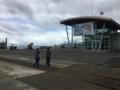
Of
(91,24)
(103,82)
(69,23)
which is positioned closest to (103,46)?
(91,24)

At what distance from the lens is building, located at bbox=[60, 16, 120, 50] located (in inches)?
1992

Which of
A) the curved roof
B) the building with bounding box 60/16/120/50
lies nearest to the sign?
the building with bounding box 60/16/120/50

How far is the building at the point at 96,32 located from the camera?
5059 cm

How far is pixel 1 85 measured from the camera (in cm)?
1173

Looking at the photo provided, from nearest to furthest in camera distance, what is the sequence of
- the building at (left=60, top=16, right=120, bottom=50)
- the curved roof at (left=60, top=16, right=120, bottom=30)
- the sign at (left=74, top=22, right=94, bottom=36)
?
the curved roof at (left=60, top=16, right=120, bottom=30) < the building at (left=60, top=16, right=120, bottom=50) < the sign at (left=74, top=22, right=94, bottom=36)

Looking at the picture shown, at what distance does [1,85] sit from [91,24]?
41.9 metres

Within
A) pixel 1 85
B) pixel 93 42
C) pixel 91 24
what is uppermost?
pixel 91 24

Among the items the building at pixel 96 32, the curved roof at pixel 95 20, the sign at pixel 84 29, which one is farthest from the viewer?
the sign at pixel 84 29

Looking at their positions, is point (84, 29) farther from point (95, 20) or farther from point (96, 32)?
point (95, 20)

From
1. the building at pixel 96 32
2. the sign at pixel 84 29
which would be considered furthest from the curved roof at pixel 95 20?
the sign at pixel 84 29

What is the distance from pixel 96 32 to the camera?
52.4 meters

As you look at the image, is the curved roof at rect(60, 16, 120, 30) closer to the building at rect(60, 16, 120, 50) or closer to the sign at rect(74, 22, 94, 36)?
the building at rect(60, 16, 120, 50)

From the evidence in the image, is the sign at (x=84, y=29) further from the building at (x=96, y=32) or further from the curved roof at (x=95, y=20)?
the curved roof at (x=95, y=20)

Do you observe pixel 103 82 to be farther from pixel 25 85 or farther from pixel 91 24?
pixel 91 24
